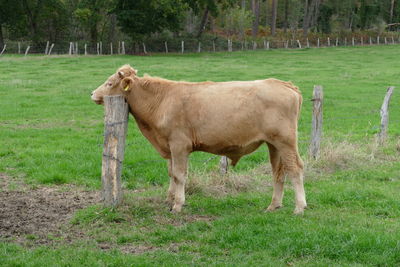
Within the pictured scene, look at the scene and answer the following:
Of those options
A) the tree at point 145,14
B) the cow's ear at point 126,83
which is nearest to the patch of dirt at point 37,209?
the cow's ear at point 126,83

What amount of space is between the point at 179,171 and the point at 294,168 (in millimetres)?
1759

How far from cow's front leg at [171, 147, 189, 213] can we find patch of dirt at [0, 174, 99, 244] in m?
1.51

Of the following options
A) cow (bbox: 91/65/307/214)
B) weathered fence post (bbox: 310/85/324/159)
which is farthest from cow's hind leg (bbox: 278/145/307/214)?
weathered fence post (bbox: 310/85/324/159)

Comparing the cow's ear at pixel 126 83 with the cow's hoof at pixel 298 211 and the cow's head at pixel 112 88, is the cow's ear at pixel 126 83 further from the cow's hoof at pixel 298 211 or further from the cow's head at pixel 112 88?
the cow's hoof at pixel 298 211

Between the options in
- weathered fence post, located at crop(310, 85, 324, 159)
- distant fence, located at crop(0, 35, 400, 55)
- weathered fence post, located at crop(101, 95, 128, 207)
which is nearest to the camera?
weathered fence post, located at crop(101, 95, 128, 207)

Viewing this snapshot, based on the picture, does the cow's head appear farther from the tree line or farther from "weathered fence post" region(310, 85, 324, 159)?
the tree line

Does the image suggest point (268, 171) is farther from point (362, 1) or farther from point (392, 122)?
point (362, 1)

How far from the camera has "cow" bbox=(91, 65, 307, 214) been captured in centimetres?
779

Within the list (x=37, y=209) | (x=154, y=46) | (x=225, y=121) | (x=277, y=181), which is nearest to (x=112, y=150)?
(x=37, y=209)

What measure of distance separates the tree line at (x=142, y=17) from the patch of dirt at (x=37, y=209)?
29147 mm

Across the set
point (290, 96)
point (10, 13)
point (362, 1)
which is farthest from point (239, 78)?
point (362, 1)

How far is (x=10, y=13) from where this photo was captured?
Answer: 57188 millimetres

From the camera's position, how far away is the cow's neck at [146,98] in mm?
8344

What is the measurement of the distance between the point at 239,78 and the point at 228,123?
2078 centimetres
